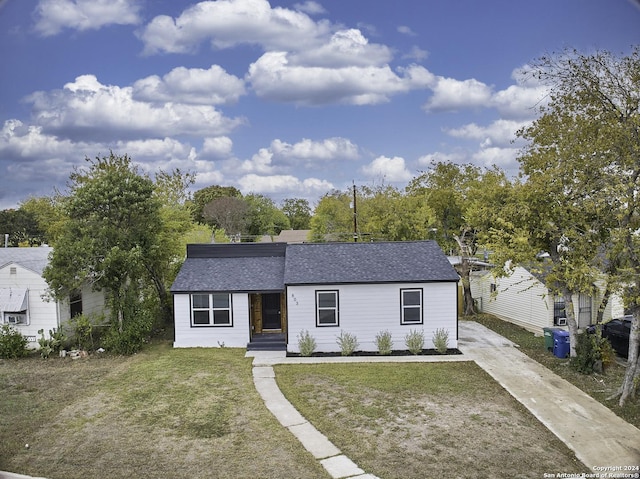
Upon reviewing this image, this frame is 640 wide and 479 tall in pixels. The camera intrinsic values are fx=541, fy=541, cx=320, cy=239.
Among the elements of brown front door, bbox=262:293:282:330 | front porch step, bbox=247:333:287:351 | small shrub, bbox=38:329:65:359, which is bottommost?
front porch step, bbox=247:333:287:351

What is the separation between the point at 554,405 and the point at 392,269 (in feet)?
22.0

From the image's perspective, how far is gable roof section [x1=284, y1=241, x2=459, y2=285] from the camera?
16.7m

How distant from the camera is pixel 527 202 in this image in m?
15.2

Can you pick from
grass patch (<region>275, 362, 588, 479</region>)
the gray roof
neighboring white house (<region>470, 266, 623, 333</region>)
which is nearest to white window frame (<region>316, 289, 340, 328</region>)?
grass patch (<region>275, 362, 588, 479</region>)

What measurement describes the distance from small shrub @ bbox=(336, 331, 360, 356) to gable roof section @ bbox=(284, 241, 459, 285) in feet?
5.50

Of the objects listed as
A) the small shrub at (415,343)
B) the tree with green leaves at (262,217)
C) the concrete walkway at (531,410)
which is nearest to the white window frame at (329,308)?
the concrete walkway at (531,410)

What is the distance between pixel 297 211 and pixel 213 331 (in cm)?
6570

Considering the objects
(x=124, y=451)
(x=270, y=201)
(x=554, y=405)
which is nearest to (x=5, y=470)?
(x=124, y=451)

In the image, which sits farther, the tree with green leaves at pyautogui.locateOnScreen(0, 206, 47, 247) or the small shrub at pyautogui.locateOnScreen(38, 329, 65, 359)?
the tree with green leaves at pyautogui.locateOnScreen(0, 206, 47, 247)

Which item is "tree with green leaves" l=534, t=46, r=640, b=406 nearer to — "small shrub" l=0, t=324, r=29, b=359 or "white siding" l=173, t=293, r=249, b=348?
"white siding" l=173, t=293, r=249, b=348

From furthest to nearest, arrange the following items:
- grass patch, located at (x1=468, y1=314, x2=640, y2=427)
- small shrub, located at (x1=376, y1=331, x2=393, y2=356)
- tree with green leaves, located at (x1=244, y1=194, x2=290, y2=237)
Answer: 1. tree with green leaves, located at (x1=244, y1=194, x2=290, y2=237)
2. small shrub, located at (x1=376, y1=331, x2=393, y2=356)
3. grass patch, located at (x1=468, y1=314, x2=640, y2=427)

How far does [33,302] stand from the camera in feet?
55.6

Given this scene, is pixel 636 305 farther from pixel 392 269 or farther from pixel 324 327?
pixel 324 327

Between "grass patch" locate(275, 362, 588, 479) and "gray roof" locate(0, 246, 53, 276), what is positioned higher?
"gray roof" locate(0, 246, 53, 276)
